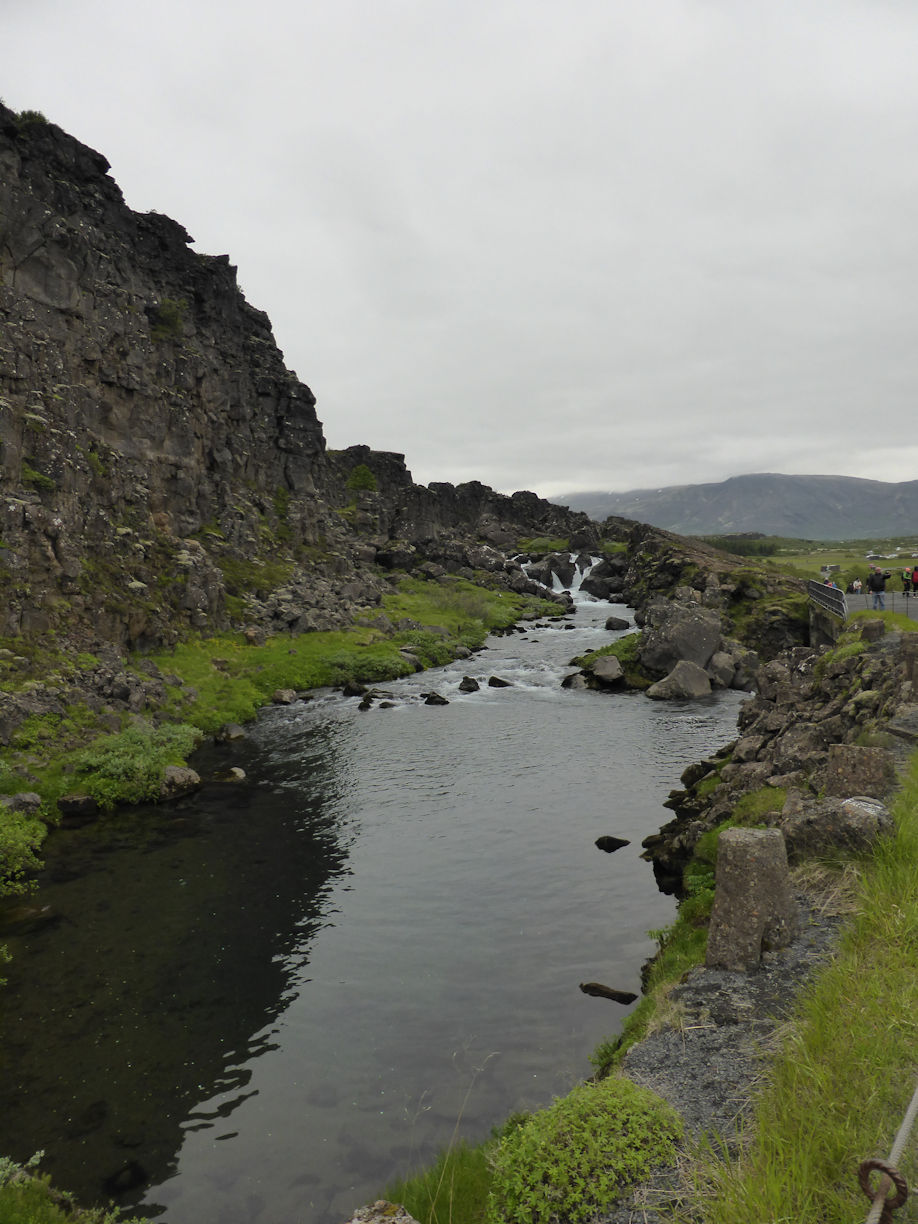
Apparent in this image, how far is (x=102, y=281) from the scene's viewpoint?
74.6 m

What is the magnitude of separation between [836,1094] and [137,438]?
83.8 m

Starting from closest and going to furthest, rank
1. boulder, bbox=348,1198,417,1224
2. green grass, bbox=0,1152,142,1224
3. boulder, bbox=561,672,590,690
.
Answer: boulder, bbox=348,1198,417,1224, green grass, bbox=0,1152,142,1224, boulder, bbox=561,672,590,690

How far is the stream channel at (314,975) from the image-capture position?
14.8 metres

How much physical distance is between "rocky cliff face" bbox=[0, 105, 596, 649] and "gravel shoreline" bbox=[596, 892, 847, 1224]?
45.4 metres

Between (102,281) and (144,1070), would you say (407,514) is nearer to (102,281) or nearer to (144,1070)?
(102,281)

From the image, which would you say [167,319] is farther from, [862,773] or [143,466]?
[862,773]

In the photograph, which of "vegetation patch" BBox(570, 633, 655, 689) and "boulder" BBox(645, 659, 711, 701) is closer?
"boulder" BBox(645, 659, 711, 701)

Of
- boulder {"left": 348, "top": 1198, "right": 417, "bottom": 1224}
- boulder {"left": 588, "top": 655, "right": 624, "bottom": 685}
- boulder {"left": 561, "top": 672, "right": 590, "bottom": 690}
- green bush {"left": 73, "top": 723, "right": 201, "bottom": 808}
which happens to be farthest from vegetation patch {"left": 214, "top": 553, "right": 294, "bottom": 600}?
boulder {"left": 348, "top": 1198, "right": 417, "bottom": 1224}

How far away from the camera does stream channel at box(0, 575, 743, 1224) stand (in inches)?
Answer: 583

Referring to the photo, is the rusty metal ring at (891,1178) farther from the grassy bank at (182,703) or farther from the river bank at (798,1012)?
the grassy bank at (182,703)

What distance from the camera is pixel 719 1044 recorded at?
11406mm

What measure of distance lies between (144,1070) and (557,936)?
12.5 metres

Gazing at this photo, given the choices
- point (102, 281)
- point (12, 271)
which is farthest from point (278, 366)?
point (12, 271)

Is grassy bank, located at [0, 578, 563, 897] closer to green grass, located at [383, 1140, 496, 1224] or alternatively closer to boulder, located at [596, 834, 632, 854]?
green grass, located at [383, 1140, 496, 1224]
